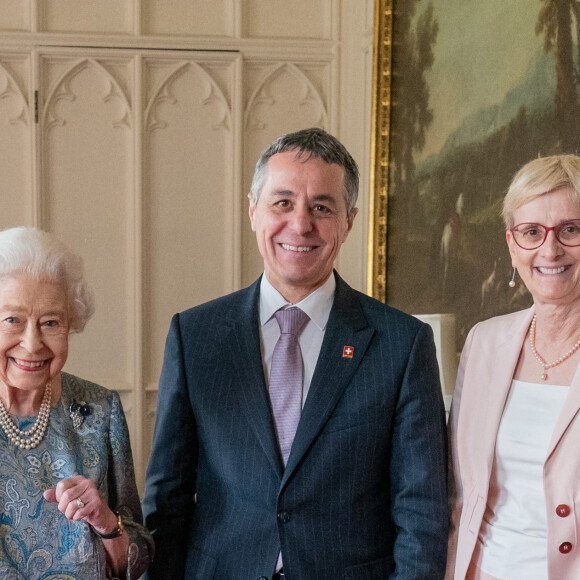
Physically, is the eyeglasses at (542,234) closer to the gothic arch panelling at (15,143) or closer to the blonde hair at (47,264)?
the blonde hair at (47,264)

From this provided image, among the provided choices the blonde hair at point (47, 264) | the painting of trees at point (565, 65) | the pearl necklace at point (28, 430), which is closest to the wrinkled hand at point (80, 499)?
the pearl necklace at point (28, 430)

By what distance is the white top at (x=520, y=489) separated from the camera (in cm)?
197

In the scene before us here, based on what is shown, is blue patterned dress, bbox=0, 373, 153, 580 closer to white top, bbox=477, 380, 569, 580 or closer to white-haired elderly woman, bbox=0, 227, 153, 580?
white-haired elderly woman, bbox=0, 227, 153, 580

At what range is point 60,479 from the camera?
6.38ft

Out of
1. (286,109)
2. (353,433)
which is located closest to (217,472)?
(353,433)

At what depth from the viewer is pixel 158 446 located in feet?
7.01

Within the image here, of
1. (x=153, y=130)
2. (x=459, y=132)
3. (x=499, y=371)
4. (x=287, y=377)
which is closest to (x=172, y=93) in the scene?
(x=153, y=130)

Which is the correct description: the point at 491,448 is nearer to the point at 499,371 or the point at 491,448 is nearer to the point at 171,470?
the point at 499,371

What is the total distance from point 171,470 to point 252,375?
12.8 inches

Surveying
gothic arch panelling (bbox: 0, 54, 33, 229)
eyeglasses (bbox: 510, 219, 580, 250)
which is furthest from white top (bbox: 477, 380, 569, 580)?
gothic arch panelling (bbox: 0, 54, 33, 229)

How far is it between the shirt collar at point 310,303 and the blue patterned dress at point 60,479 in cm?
45

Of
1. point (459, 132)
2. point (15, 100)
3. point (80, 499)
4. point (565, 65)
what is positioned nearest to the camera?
point (80, 499)

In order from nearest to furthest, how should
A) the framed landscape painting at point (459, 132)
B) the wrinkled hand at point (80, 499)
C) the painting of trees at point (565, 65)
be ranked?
the wrinkled hand at point (80, 499), the painting of trees at point (565, 65), the framed landscape painting at point (459, 132)

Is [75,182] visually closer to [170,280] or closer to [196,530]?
[170,280]
